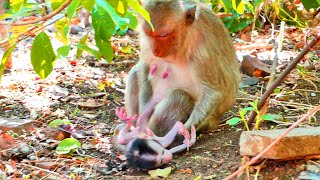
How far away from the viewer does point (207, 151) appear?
4.52 meters

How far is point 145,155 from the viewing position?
418cm

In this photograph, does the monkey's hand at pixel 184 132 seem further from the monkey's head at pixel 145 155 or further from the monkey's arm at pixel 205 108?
the monkey's head at pixel 145 155

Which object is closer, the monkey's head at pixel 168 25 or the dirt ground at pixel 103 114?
the dirt ground at pixel 103 114

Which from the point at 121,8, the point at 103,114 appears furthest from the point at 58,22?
the point at 103,114

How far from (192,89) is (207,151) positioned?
0.81 meters

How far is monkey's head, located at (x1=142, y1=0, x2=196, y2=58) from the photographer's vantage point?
470 cm

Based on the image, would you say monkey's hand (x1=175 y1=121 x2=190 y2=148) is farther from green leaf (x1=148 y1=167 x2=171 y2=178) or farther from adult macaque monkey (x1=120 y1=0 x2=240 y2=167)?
green leaf (x1=148 y1=167 x2=171 y2=178)

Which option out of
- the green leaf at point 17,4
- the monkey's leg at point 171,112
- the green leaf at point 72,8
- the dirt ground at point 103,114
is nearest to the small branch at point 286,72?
the dirt ground at point 103,114

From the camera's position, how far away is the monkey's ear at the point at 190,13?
16.0ft

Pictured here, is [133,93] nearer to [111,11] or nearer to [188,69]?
[188,69]

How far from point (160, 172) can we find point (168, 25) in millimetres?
1260

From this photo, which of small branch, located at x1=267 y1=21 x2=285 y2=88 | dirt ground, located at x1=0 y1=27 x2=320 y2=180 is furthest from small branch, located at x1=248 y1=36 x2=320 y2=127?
dirt ground, located at x1=0 y1=27 x2=320 y2=180

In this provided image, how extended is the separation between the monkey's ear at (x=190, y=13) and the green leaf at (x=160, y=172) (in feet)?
4.44

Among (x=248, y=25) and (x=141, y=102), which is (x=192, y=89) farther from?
(x=248, y=25)
